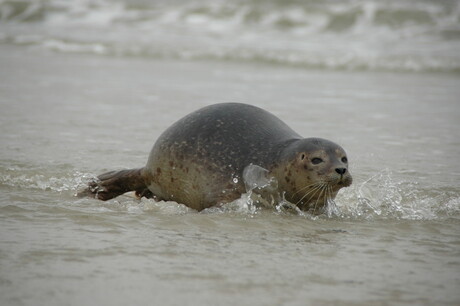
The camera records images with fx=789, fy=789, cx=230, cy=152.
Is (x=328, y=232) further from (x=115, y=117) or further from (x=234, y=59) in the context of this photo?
(x=234, y=59)

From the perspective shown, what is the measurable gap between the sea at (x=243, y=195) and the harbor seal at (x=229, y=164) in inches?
5.3

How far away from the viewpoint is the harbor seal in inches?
207

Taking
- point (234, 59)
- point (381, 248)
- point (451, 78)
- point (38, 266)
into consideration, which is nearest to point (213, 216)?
point (381, 248)

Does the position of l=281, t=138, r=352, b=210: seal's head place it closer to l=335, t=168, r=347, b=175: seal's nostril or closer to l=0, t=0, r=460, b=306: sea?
l=335, t=168, r=347, b=175: seal's nostril

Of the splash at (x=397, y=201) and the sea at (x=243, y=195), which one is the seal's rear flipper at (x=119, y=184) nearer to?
the sea at (x=243, y=195)

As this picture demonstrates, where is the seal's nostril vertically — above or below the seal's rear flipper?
above

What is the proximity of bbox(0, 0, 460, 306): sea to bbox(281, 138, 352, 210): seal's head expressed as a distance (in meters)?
0.13

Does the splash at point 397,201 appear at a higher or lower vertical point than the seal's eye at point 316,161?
lower

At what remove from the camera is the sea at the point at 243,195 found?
3.82 meters

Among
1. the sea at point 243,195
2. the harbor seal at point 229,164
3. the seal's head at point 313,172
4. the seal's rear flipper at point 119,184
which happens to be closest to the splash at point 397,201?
the sea at point 243,195

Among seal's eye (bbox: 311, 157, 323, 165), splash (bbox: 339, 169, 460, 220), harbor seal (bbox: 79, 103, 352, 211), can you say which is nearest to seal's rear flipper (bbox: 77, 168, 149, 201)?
harbor seal (bbox: 79, 103, 352, 211)

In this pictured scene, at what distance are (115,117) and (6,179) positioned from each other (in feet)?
12.4

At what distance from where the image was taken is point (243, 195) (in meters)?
5.28

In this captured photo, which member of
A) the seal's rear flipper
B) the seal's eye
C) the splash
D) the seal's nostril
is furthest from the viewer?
the seal's rear flipper
